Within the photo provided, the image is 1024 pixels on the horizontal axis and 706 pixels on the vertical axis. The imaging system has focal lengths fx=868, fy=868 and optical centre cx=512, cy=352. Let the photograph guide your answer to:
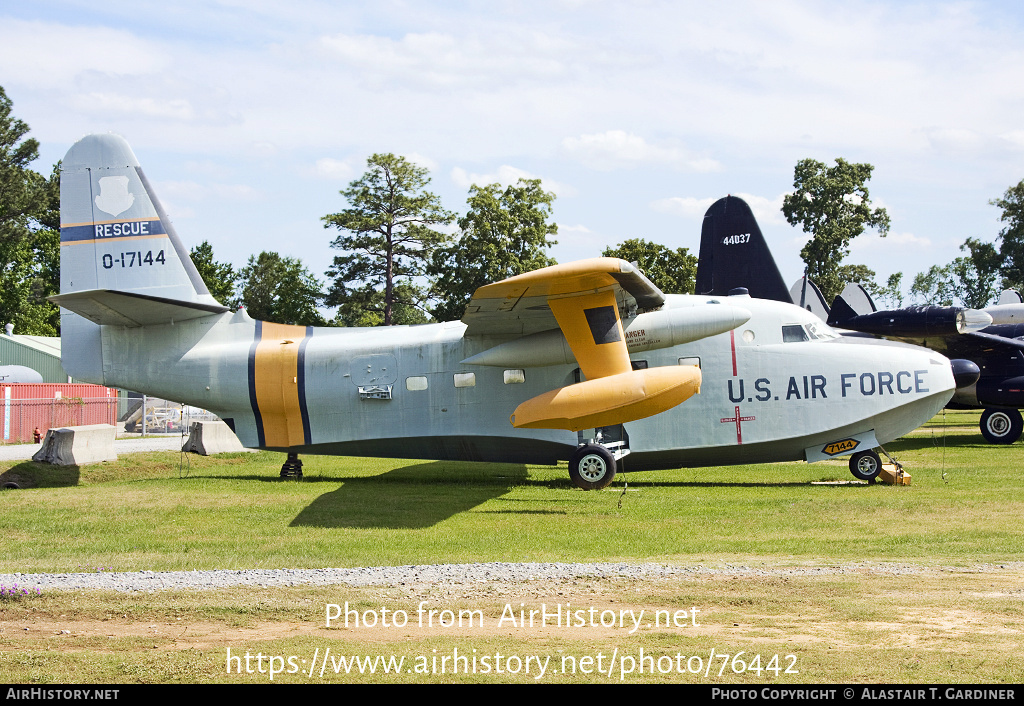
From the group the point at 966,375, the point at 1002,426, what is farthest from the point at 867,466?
the point at 1002,426

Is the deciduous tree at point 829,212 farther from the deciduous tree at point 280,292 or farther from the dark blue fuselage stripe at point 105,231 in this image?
the dark blue fuselage stripe at point 105,231

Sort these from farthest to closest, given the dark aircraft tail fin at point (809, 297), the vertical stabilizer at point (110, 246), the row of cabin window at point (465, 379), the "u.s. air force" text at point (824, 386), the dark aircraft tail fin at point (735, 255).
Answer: the dark aircraft tail fin at point (809, 297) < the dark aircraft tail fin at point (735, 255) < the vertical stabilizer at point (110, 246) < the row of cabin window at point (465, 379) < the "u.s. air force" text at point (824, 386)

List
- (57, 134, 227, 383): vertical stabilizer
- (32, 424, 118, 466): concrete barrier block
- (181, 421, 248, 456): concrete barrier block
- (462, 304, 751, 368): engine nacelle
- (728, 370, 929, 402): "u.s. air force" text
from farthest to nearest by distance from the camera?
(181, 421, 248, 456): concrete barrier block, (32, 424, 118, 466): concrete barrier block, (57, 134, 227, 383): vertical stabilizer, (728, 370, 929, 402): "u.s. air force" text, (462, 304, 751, 368): engine nacelle

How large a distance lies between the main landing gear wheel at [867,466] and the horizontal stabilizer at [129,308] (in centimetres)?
1223

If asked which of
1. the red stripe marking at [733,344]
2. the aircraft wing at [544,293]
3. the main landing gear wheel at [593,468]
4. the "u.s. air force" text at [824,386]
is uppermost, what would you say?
the aircraft wing at [544,293]

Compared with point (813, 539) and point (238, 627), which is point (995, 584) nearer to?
point (813, 539)

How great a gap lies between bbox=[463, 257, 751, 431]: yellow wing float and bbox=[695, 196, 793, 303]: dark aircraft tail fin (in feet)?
28.4

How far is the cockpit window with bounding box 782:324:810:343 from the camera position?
1594cm

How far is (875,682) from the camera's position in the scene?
5.42 metres

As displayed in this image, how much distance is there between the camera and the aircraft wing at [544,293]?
12664 mm

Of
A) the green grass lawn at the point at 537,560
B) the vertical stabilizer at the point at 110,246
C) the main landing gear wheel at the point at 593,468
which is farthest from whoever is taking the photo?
the vertical stabilizer at the point at 110,246

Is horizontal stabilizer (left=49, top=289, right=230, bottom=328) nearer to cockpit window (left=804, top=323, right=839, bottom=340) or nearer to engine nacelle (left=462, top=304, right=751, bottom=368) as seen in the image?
engine nacelle (left=462, top=304, right=751, bottom=368)

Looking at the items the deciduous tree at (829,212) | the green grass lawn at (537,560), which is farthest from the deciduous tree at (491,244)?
the green grass lawn at (537,560)

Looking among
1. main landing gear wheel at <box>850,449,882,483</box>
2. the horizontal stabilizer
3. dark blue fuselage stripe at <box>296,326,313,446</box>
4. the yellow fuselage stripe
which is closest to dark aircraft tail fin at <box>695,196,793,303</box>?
main landing gear wheel at <box>850,449,882,483</box>
